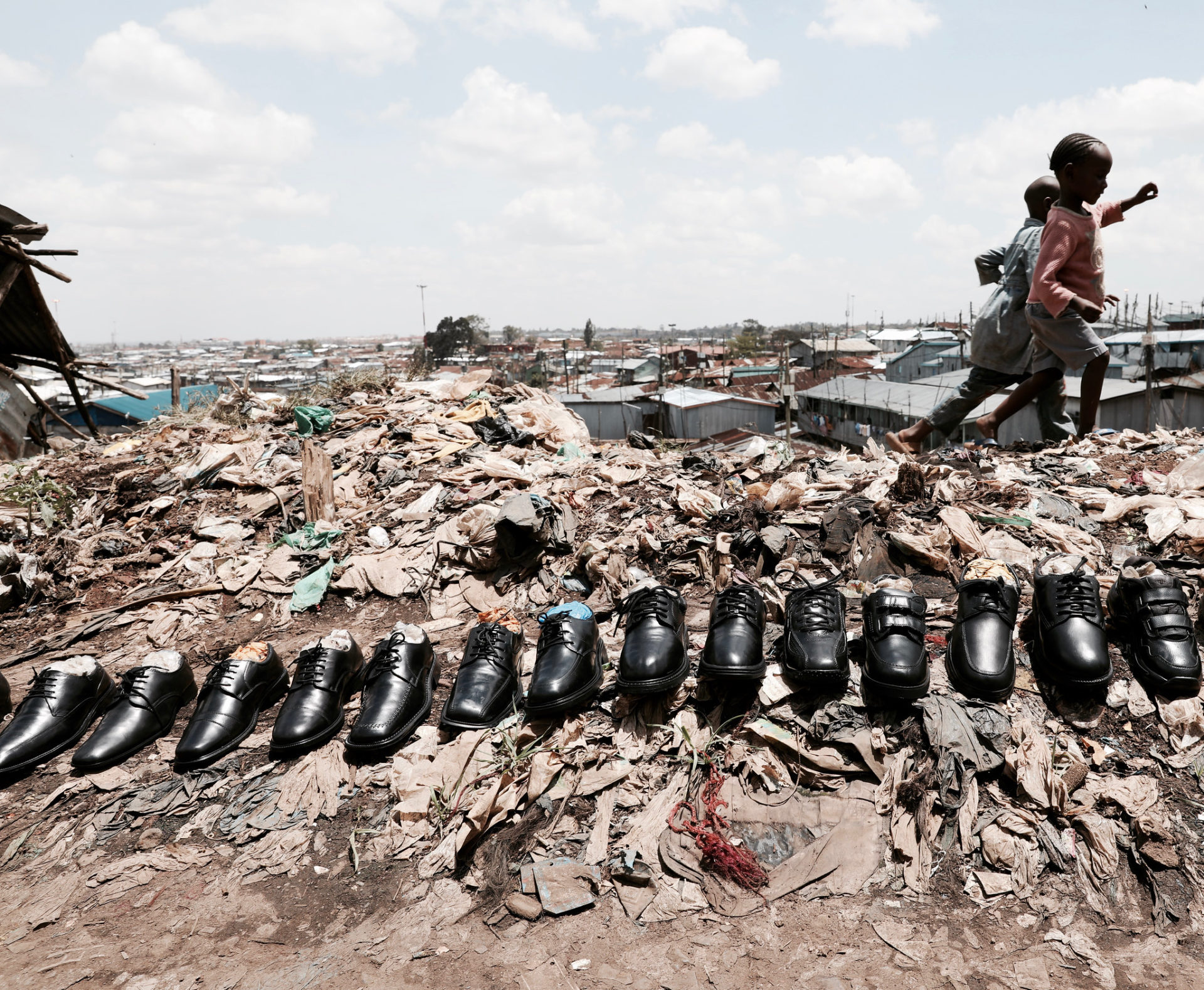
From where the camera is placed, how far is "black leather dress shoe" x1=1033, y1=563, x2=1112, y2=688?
223 cm

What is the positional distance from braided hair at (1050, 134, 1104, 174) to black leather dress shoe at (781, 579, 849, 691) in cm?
356

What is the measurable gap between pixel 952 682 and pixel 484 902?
1702mm

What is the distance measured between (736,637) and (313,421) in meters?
5.51

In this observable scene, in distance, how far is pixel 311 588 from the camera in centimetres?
387

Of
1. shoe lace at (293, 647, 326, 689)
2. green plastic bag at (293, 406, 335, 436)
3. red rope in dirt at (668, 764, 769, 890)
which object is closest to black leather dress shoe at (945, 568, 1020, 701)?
red rope in dirt at (668, 764, 769, 890)

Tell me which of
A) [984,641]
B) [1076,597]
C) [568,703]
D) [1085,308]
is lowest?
[568,703]

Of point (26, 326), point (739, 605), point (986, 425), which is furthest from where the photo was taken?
point (26, 326)

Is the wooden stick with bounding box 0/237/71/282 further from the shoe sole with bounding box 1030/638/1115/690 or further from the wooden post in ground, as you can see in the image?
the shoe sole with bounding box 1030/638/1115/690

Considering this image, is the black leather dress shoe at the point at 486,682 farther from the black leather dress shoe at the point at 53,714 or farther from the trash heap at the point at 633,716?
the black leather dress shoe at the point at 53,714

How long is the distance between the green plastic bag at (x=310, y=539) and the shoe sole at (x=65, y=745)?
1473mm

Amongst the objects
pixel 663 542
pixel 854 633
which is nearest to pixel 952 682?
pixel 854 633

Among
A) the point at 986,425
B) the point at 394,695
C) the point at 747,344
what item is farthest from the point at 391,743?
the point at 747,344

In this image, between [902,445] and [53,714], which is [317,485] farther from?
[902,445]

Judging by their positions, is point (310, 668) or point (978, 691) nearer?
point (978, 691)
